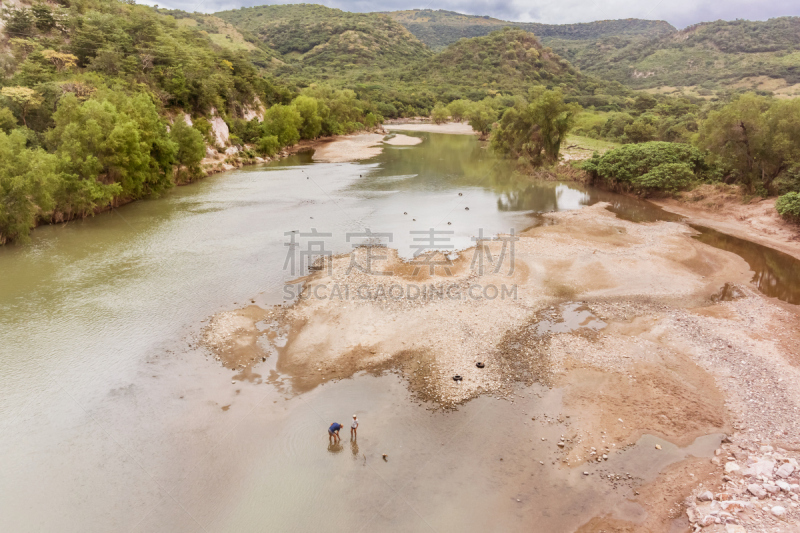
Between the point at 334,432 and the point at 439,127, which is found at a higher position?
the point at 439,127

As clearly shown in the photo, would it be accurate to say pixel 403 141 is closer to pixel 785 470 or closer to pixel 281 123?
pixel 281 123

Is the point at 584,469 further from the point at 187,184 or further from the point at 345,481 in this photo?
the point at 187,184

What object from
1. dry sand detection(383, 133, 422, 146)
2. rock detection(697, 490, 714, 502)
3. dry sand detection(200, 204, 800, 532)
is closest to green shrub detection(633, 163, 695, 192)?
dry sand detection(200, 204, 800, 532)

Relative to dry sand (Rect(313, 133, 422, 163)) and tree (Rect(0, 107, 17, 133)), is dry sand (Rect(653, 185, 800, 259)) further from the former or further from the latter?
tree (Rect(0, 107, 17, 133))

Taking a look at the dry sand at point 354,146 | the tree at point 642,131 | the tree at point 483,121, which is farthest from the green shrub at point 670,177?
the tree at point 483,121

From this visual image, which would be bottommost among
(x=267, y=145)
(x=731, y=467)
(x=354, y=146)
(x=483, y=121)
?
(x=731, y=467)

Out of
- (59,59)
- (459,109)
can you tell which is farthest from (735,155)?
(459,109)
